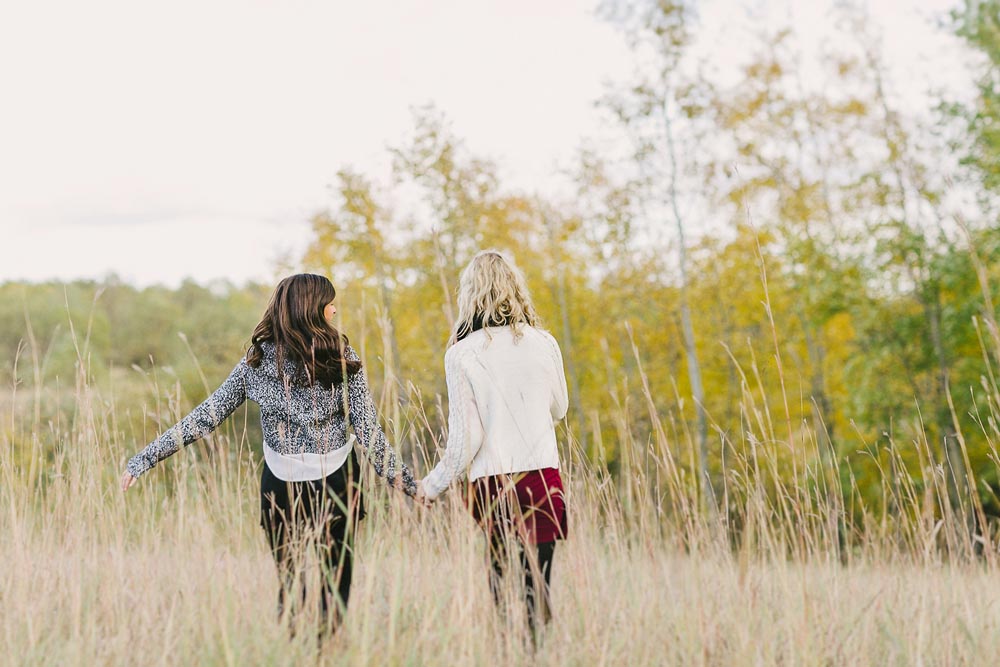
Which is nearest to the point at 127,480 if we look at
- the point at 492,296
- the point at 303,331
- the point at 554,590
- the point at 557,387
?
the point at 303,331

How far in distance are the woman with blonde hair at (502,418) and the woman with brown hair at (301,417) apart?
10.7 inches

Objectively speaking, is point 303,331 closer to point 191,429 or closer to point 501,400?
point 191,429

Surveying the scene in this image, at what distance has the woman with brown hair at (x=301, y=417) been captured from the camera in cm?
322

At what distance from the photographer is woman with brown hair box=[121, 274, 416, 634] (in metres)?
3.22

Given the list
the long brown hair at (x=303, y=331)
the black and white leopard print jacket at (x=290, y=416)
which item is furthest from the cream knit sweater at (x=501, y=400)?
the long brown hair at (x=303, y=331)

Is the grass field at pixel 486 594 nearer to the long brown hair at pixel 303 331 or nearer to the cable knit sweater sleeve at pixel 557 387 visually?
the cable knit sweater sleeve at pixel 557 387

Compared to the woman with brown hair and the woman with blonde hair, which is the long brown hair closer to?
the woman with brown hair

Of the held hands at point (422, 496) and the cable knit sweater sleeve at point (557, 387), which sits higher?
the cable knit sweater sleeve at point (557, 387)

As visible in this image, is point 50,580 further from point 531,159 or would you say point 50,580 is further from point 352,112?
point 531,159

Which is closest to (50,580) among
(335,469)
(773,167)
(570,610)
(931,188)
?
(335,469)

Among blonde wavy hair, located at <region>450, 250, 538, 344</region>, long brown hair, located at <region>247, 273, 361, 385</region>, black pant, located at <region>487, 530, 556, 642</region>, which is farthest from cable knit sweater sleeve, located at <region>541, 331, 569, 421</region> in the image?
long brown hair, located at <region>247, 273, 361, 385</region>

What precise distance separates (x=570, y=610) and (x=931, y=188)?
17.0 metres

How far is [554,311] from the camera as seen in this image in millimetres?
24328

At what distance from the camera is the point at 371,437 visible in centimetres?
320
